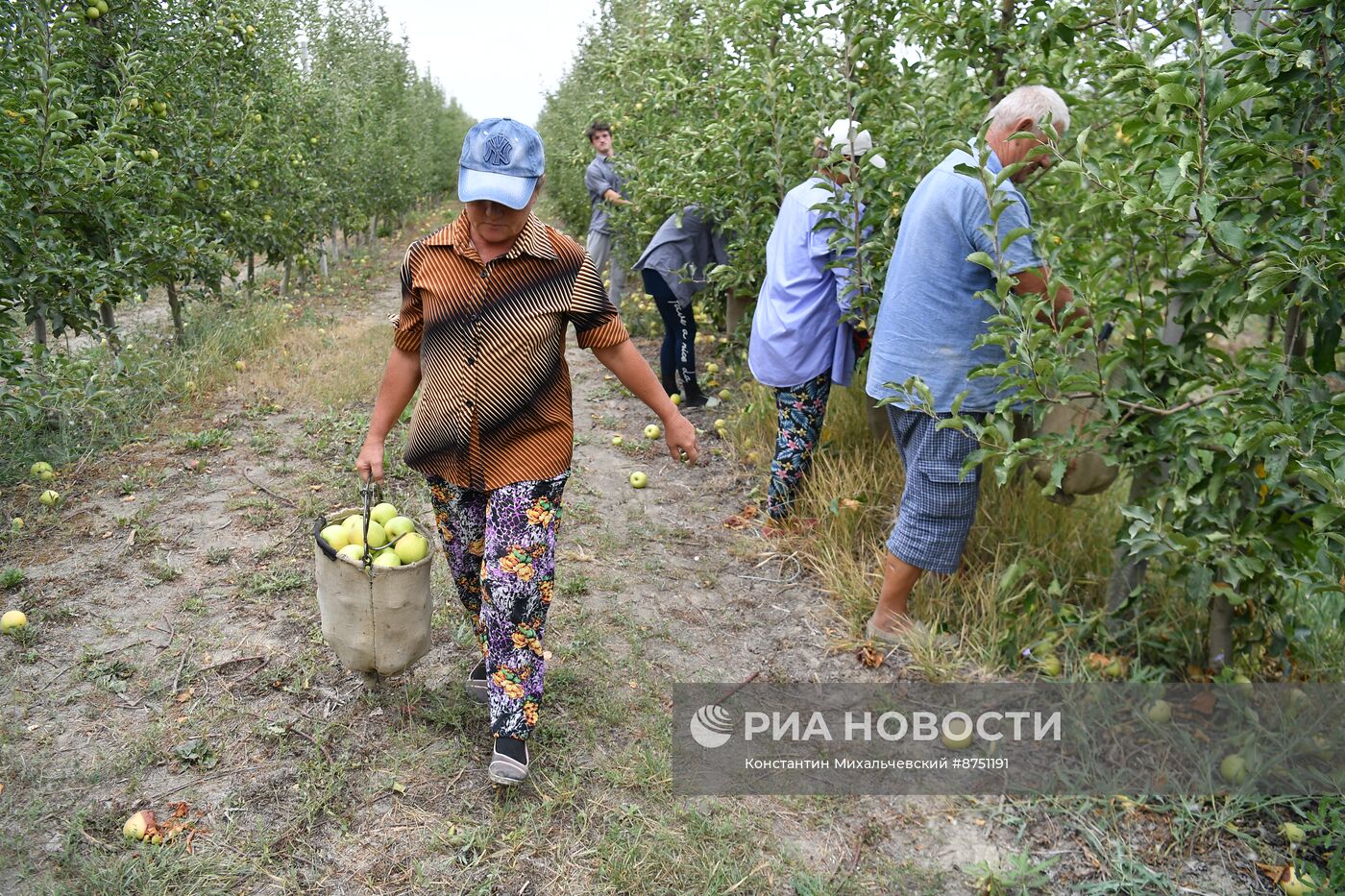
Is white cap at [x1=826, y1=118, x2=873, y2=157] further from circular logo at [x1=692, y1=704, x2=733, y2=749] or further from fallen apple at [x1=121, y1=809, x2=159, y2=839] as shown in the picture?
fallen apple at [x1=121, y1=809, x2=159, y2=839]

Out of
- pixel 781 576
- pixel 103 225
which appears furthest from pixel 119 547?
pixel 781 576

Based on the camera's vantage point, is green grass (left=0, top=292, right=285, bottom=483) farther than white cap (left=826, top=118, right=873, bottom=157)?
Yes

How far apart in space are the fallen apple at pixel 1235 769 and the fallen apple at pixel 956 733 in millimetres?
687

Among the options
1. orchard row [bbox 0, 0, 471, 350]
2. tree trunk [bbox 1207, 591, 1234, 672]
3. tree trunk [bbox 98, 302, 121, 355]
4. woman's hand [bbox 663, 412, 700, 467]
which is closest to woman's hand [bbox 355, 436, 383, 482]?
woman's hand [bbox 663, 412, 700, 467]

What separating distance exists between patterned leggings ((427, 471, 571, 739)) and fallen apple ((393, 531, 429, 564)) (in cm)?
16

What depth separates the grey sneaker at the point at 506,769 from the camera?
8.10ft

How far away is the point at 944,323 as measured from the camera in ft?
9.60

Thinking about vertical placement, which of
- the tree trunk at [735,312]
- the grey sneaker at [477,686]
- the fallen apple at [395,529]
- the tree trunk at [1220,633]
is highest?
the tree trunk at [735,312]

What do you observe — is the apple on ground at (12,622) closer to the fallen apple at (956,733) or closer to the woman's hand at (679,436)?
the woman's hand at (679,436)

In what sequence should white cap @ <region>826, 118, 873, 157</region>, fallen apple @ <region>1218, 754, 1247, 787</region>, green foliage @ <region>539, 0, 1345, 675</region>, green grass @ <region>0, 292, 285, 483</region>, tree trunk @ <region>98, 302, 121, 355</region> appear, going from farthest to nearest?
tree trunk @ <region>98, 302, 121, 355</region> → green grass @ <region>0, 292, 285, 483</region> → white cap @ <region>826, 118, 873, 157</region> → fallen apple @ <region>1218, 754, 1247, 787</region> → green foliage @ <region>539, 0, 1345, 675</region>

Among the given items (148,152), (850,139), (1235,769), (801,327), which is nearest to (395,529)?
(801,327)

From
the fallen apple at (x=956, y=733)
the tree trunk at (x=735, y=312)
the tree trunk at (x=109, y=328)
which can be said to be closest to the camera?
the fallen apple at (x=956, y=733)

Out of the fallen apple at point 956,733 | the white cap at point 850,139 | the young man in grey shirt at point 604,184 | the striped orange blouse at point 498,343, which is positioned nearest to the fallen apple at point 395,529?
the striped orange blouse at point 498,343

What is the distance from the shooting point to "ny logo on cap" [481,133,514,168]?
7.20ft
